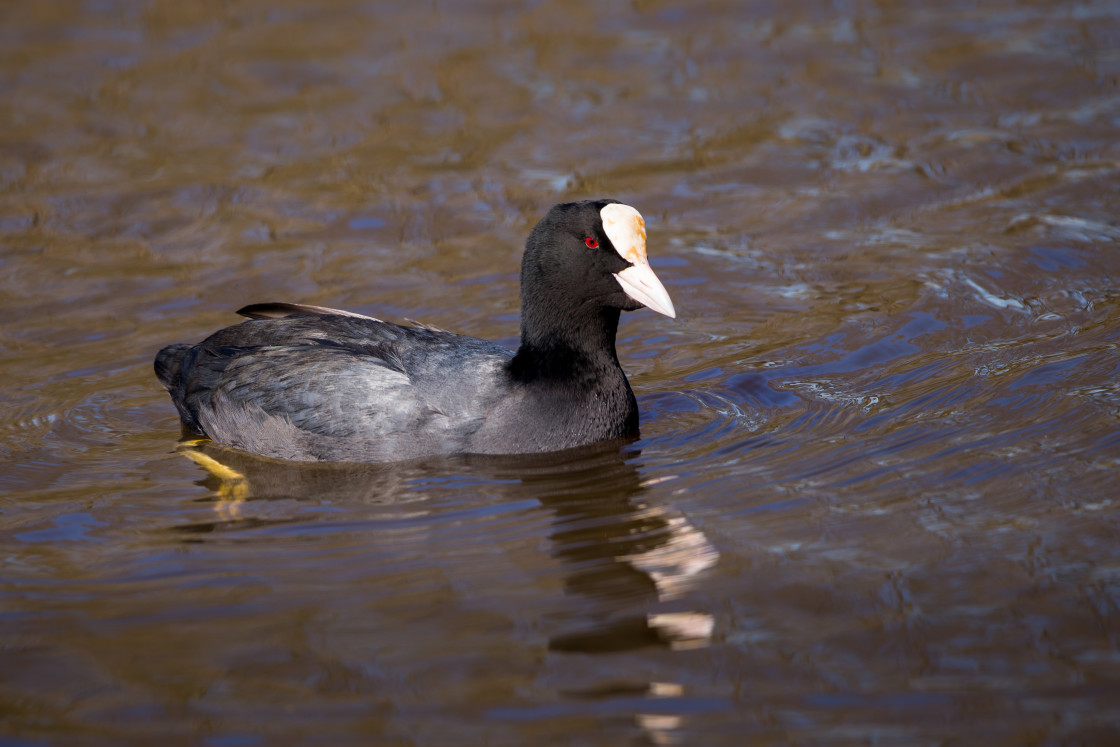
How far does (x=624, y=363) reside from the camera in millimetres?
6047

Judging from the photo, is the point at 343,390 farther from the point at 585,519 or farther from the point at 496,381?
the point at 585,519

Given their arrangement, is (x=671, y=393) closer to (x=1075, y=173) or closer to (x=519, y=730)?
(x=519, y=730)

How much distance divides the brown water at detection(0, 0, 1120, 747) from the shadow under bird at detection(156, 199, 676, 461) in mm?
131

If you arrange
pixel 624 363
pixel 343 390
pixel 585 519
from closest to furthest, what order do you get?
pixel 585 519 < pixel 343 390 < pixel 624 363

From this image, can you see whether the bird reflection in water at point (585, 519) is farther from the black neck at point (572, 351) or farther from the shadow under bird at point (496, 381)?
the black neck at point (572, 351)

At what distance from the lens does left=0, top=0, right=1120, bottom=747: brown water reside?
3.41m

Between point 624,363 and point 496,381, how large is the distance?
121cm

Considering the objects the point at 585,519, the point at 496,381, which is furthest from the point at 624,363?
the point at 585,519

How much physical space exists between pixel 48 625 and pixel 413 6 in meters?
7.75

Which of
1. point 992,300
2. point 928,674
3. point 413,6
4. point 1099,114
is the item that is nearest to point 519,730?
point 928,674

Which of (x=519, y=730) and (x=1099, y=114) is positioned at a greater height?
(x=1099, y=114)

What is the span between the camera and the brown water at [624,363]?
341cm

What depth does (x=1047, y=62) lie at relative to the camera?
29.8 feet

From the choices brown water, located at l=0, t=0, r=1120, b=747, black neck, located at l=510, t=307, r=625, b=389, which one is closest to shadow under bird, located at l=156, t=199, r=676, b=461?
black neck, located at l=510, t=307, r=625, b=389
